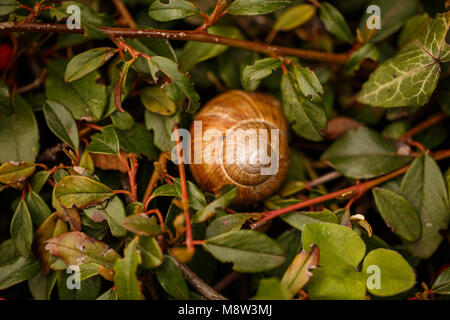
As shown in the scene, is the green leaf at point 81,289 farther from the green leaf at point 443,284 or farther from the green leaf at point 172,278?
the green leaf at point 443,284

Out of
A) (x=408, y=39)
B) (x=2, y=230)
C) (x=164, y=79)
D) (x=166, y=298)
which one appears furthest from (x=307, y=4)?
(x=2, y=230)

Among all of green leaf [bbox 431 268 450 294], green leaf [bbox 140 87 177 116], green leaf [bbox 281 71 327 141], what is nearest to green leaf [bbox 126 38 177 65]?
green leaf [bbox 140 87 177 116]

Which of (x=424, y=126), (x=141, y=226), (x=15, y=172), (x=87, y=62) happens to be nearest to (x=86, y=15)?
(x=87, y=62)

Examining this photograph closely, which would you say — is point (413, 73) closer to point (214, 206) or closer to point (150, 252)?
point (214, 206)

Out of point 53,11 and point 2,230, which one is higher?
point 53,11

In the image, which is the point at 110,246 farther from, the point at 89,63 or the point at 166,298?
the point at 89,63

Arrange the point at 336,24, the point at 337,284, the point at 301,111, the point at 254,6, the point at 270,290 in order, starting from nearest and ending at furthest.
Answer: the point at 270,290
the point at 337,284
the point at 254,6
the point at 301,111
the point at 336,24
